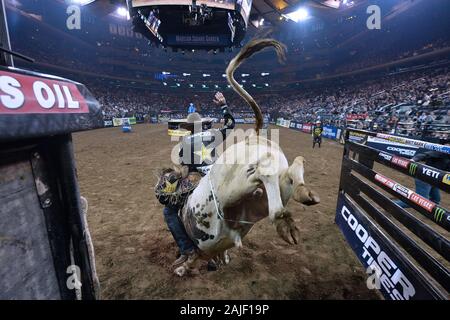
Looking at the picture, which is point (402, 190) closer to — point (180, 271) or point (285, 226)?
point (285, 226)

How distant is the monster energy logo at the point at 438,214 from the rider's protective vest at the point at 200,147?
2147 mm

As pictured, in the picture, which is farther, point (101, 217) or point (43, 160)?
point (101, 217)

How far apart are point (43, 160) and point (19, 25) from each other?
4288cm

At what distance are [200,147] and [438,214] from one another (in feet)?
8.16

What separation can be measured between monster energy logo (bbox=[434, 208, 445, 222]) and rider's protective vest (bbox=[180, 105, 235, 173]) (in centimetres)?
215

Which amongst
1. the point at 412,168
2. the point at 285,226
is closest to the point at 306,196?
the point at 285,226

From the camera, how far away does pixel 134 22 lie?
27.9ft

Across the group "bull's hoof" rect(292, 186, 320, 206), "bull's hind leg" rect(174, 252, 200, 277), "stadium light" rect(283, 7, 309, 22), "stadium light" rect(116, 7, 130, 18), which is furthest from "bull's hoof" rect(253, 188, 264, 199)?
"stadium light" rect(283, 7, 309, 22)

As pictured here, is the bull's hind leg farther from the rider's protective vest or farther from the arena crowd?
the arena crowd

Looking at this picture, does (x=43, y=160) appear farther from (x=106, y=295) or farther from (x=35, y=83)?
(x=106, y=295)

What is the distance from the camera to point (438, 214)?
1984 millimetres

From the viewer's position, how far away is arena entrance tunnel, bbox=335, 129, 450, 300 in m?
1.97

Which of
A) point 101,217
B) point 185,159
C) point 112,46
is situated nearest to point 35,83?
point 185,159

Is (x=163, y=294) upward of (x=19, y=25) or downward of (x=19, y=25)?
downward
